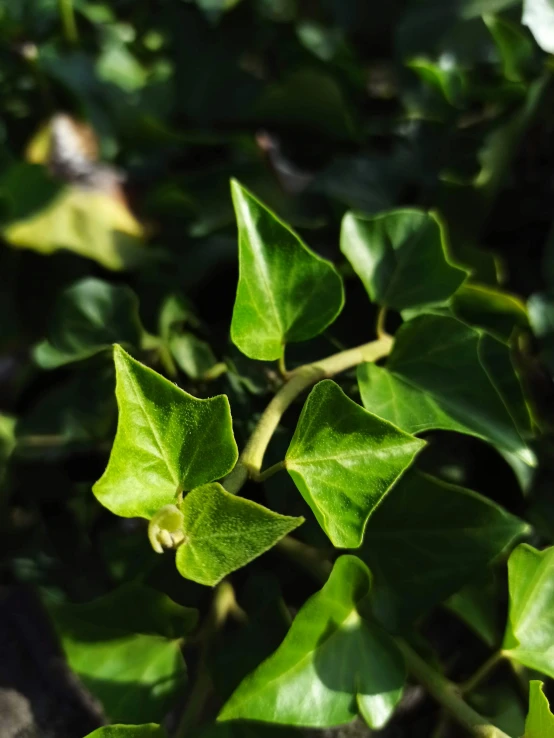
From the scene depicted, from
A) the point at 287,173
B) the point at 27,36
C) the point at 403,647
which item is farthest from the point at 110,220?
the point at 403,647

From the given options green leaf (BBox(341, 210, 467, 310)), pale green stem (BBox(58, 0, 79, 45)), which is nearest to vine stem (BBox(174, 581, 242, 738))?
green leaf (BBox(341, 210, 467, 310))

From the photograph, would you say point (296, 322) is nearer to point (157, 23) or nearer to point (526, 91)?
point (526, 91)

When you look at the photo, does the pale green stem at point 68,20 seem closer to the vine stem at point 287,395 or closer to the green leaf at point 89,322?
the green leaf at point 89,322

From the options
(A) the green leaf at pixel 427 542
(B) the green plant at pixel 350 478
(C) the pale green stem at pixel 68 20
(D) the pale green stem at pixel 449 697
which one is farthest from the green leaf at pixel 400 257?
(C) the pale green stem at pixel 68 20

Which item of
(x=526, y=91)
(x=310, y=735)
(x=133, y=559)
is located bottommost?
(x=310, y=735)

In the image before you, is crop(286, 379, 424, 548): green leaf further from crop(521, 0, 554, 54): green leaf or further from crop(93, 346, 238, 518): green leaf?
crop(521, 0, 554, 54): green leaf

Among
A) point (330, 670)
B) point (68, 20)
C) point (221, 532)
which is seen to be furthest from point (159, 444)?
point (68, 20)

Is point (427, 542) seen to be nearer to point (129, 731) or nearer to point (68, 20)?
point (129, 731)

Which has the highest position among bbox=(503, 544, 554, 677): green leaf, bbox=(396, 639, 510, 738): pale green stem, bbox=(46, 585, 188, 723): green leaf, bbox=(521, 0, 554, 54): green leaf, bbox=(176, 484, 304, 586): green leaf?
bbox=(521, 0, 554, 54): green leaf
